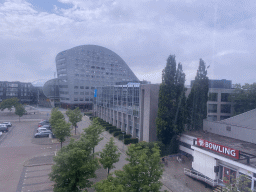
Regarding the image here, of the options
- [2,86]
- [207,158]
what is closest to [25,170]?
[207,158]

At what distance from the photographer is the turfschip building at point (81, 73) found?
6144 cm

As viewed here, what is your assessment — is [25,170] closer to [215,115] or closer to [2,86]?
[215,115]

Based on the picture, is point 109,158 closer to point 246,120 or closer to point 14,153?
point 14,153

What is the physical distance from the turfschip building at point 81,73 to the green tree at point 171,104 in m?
48.0

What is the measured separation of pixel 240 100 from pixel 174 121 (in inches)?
649

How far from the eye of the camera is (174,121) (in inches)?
682

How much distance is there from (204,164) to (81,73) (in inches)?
2247

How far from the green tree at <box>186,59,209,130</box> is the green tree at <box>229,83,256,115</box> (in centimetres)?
1027

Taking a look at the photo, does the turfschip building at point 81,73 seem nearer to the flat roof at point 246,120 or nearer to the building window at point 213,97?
the building window at point 213,97

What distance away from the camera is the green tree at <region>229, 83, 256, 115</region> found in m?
26.7

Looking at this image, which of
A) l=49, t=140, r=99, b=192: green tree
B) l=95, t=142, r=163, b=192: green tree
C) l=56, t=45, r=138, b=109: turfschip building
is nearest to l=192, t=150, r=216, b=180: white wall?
l=95, t=142, r=163, b=192: green tree

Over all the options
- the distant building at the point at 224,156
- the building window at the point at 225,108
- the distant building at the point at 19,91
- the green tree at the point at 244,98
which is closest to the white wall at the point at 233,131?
the distant building at the point at 224,156

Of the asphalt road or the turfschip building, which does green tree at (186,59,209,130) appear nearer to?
the asphalt road

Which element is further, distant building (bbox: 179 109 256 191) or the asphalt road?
the asphalt road
